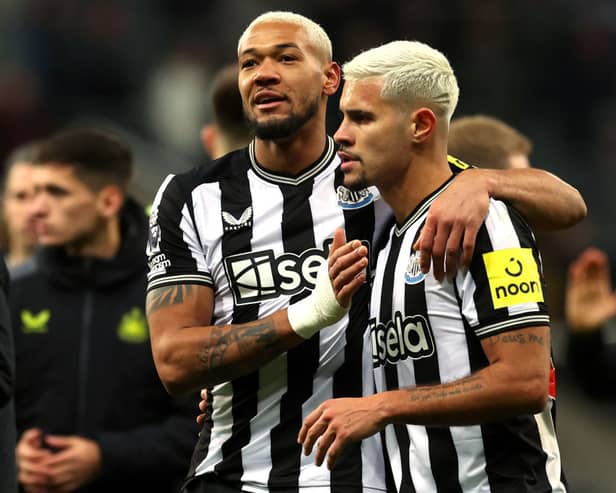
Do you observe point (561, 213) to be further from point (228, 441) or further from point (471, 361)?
point (228, 441)

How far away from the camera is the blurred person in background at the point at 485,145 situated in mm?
5051

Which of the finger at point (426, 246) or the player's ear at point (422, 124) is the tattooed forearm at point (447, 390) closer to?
the finger at point (426, 246)

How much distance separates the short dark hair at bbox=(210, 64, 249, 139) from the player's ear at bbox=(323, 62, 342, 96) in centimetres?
113

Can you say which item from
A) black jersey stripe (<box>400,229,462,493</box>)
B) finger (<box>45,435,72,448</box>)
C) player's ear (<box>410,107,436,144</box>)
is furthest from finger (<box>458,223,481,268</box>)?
finger (<box>45,435,72,448</box>)

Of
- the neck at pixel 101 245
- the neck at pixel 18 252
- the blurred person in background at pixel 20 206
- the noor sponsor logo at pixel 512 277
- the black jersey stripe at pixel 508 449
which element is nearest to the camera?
the noor sponsor logo at pixel 512 277

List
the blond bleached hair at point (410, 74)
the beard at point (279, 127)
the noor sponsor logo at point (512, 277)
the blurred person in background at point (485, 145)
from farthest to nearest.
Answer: the blurred person in background at point (485, 145) → the beard at point (279, 127) → the blond bleached hair at point (410, 74) → the noor sponsor logo at point (512, 277)

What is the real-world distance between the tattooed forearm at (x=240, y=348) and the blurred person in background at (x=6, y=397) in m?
0.58

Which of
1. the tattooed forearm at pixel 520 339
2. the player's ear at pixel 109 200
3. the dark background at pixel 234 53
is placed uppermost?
the dark background at pixel 234 53

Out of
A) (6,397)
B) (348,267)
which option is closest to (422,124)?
(348,267)

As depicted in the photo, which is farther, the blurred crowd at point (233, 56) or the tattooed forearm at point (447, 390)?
the blurred crowd at point (233, 56)

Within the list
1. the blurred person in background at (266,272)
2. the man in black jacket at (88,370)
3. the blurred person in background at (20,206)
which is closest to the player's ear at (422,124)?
the blurred person in background at (266,272)

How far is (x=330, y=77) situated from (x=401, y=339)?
3.46 ft

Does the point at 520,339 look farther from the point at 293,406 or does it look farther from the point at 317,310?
the point at 293,406

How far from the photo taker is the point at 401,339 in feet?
12.5
